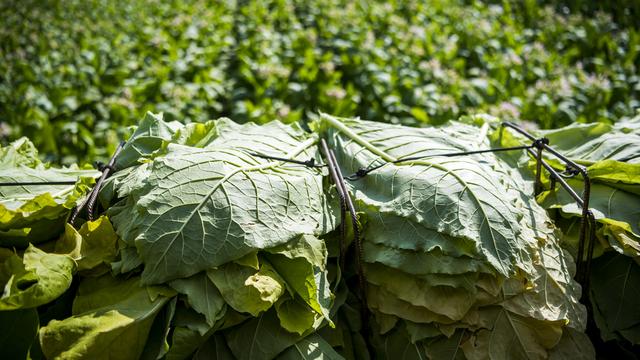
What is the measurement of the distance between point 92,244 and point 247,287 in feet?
1.50

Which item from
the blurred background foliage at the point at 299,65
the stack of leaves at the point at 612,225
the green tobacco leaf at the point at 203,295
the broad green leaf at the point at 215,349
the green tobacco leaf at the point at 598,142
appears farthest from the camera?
the blurred background foliage at the point at 299,65

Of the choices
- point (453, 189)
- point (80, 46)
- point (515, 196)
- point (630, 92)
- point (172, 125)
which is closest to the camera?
point (453, 189)

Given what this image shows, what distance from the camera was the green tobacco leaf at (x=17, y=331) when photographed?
1.30m

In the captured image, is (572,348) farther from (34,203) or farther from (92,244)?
(34,203)

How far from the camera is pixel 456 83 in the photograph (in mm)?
5051

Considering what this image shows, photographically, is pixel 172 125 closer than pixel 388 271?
No

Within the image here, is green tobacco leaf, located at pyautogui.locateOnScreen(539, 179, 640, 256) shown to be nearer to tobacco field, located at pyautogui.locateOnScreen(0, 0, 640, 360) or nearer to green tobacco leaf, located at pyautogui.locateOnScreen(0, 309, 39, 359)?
tobacco field, located at pyautogui.locateOnScreen(0, 0, 640, 360)

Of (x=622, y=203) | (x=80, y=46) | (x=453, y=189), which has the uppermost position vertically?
(x=453, y=189)

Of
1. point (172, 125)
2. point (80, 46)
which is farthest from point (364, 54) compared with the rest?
point (172, 125)

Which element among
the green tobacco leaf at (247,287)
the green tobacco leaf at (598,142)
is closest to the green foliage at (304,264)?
the green tobacco leaf at (247,287)

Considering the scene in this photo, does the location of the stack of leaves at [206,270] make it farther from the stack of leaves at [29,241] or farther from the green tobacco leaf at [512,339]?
the green tobacco leaf at [512,339]

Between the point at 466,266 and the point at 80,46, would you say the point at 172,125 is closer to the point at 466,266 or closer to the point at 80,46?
the point at 466,266

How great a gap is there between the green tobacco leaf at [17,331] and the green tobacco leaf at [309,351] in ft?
2.00

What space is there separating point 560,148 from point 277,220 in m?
1.27
